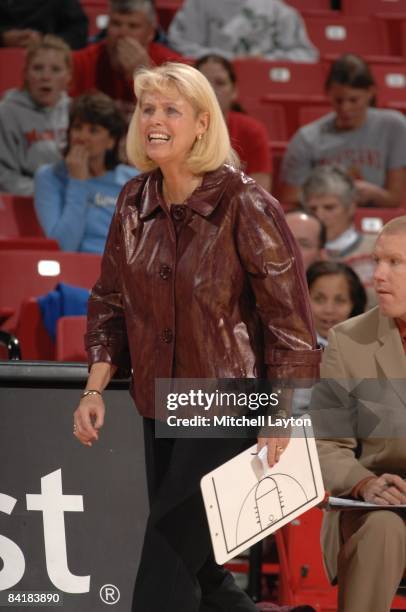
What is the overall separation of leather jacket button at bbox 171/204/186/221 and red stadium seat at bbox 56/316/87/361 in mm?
1437

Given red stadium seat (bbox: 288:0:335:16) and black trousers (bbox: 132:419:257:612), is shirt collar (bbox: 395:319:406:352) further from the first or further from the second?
red stadium seat (bbox: 288:0:335:16)

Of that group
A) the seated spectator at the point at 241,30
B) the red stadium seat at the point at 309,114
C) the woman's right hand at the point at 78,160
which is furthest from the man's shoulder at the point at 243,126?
the seated spectator at the point at 241,30

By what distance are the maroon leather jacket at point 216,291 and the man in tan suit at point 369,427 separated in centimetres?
40

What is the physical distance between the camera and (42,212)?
476 centimetres

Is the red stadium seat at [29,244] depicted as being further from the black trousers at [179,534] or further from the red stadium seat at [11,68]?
the black trousers at [179,534]

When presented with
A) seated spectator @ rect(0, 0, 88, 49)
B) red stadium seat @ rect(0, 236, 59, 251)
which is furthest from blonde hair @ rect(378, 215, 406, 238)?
seated spectator @ rect(0, 0, 88, 49)

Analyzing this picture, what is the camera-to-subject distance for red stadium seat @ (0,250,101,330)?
167 inches

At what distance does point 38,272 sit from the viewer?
426 centimetres

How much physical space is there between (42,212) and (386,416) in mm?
2507

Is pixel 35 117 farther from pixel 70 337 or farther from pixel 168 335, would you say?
pixel 168 335

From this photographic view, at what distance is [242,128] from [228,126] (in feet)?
0.28

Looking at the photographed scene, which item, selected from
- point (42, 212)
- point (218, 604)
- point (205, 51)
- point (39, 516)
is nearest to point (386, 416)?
point (218, 604)

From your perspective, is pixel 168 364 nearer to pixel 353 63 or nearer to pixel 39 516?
pixel 39 516

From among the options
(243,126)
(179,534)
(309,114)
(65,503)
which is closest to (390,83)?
(309,114)
